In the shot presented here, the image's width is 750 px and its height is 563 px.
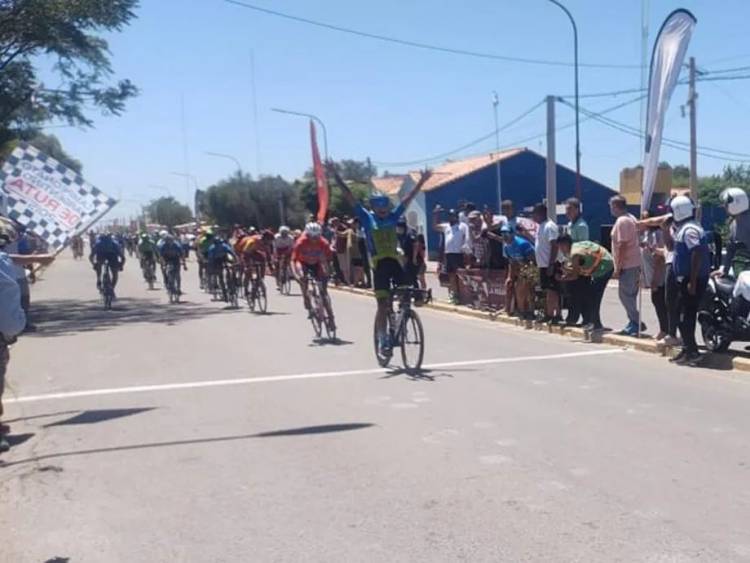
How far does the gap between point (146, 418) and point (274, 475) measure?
2539mm

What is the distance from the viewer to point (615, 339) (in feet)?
40.4

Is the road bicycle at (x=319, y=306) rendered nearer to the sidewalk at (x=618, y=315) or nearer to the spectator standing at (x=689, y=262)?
the sidewalk at (x=618, y=315)

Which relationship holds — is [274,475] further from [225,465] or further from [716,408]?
[716,408]

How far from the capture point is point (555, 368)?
416 inches

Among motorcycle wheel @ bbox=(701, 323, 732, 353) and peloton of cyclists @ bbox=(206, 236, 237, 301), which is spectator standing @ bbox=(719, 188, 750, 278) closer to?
motorcycle wheel @ bbox=(701, 323, 732, 353)

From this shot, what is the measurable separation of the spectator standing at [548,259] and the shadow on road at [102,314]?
24.7ft

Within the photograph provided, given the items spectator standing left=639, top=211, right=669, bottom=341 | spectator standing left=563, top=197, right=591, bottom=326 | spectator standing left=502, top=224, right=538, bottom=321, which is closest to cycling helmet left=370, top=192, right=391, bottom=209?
spectator standing left=639, top=211, right=669, bottom=341

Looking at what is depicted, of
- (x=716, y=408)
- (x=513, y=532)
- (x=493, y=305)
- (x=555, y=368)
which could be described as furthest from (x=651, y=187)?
(x=513, y=532)

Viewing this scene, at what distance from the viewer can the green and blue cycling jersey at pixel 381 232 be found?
10391 millimetres

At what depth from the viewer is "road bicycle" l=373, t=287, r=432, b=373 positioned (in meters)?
10.3

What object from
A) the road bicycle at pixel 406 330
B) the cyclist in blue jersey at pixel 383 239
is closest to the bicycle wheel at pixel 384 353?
the road bicycle at pixel 406 330

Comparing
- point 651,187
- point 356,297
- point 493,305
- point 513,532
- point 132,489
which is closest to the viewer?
point 513,532

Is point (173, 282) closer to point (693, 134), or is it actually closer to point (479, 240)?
point (479, 240)

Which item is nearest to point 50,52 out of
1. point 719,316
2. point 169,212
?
point 719,316
